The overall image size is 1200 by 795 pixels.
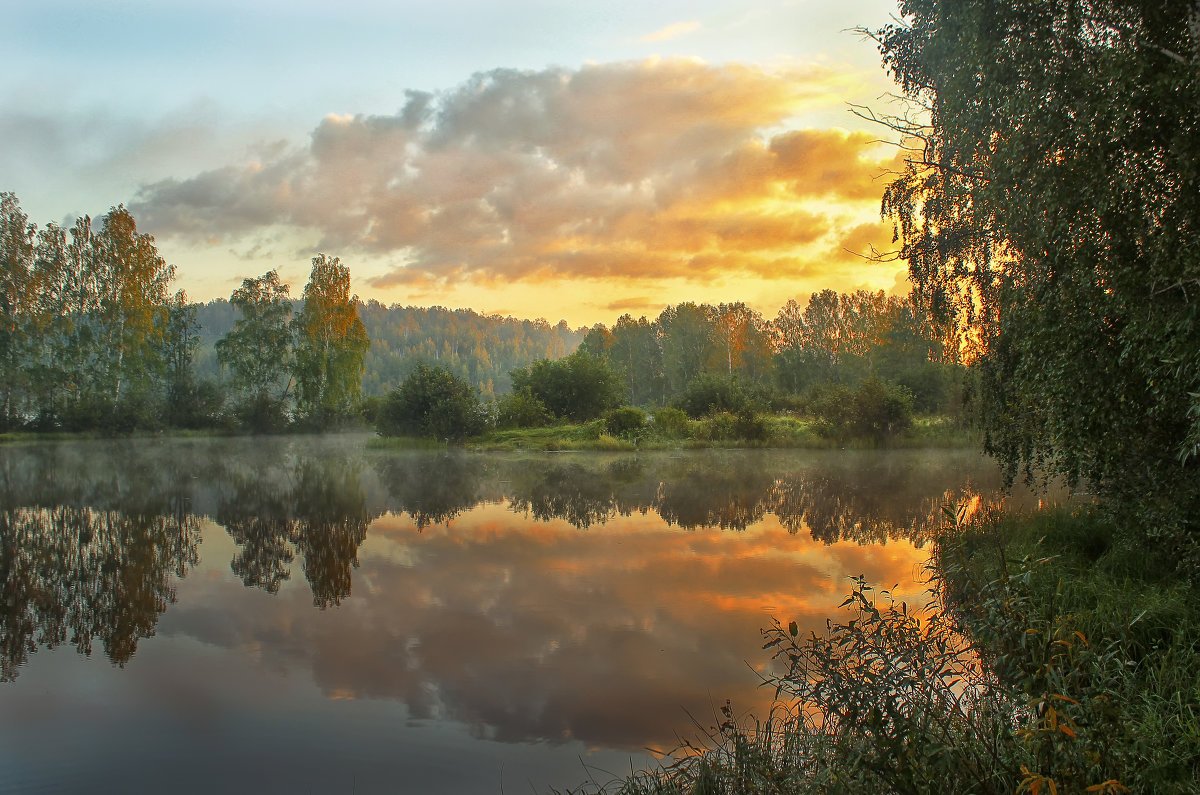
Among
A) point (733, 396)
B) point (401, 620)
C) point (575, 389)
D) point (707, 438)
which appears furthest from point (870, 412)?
point (401, 620)

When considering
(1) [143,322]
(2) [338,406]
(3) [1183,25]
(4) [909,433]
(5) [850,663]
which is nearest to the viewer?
(5) [850,663]

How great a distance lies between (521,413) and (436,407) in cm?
478

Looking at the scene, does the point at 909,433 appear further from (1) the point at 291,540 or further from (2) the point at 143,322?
(2) the point at 143,322

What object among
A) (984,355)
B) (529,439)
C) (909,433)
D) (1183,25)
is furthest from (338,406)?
(1183,25)

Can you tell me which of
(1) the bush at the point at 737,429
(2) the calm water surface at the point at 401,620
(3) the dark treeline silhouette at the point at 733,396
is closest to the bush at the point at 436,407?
(3) the dark treeline silhouette at the point at 733,396

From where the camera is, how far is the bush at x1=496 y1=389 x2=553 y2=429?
40.7 meters

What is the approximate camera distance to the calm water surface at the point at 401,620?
20.2 feet

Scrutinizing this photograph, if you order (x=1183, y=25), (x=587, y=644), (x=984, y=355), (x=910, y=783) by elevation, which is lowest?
(x=587, y=644)

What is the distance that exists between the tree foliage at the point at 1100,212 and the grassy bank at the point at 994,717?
184cm

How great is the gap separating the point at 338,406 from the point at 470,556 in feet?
139

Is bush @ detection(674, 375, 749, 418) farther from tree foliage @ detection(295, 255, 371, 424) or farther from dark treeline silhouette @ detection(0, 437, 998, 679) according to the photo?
tree foliage @ detection(295, 255, 371, 424)

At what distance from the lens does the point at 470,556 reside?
13.6m

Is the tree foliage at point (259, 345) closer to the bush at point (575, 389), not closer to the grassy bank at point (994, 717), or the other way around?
the bush at point (575, 389)

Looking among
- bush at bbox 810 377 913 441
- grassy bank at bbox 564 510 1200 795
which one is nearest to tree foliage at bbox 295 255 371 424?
bush at bbox 810 377 913 441
